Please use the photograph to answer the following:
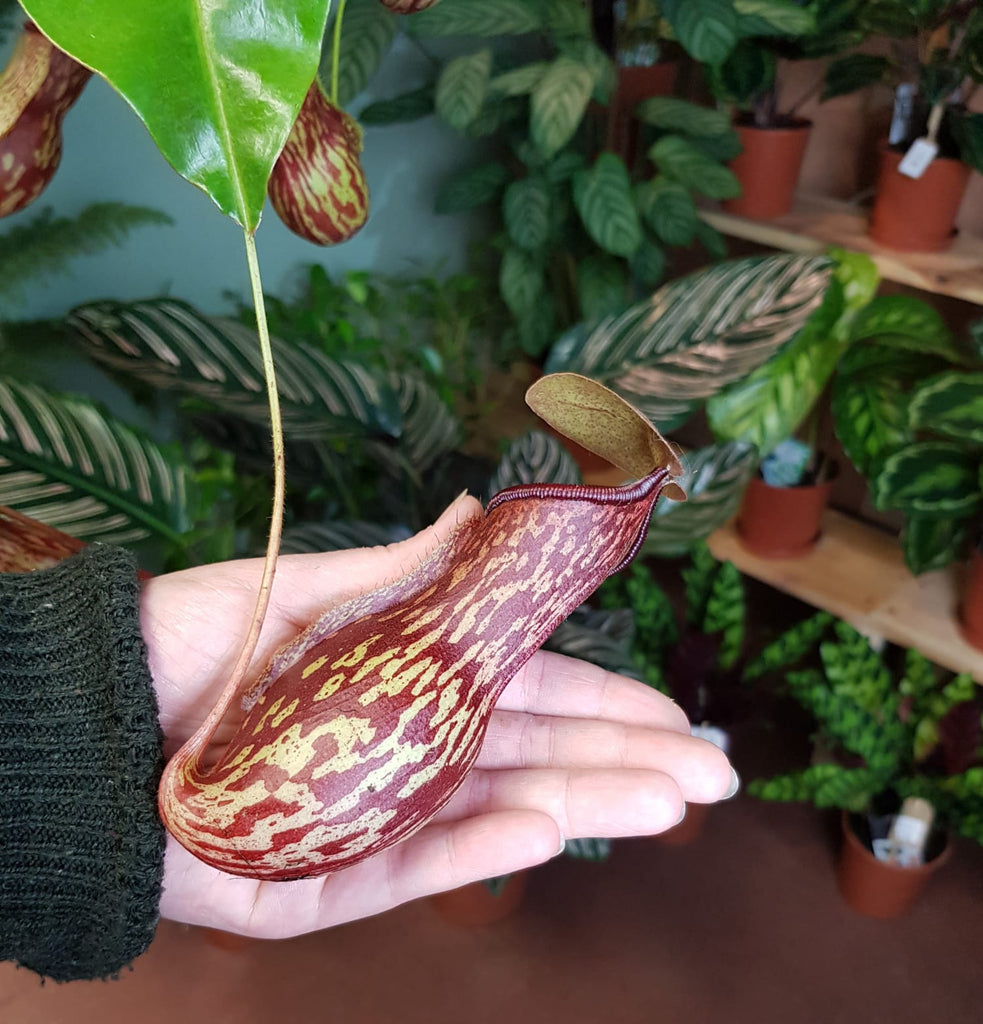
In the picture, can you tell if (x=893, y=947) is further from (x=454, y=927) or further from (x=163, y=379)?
(x=163, y=379)

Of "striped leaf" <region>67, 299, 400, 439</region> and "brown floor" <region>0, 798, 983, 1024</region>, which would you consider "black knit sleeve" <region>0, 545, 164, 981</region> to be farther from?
"brown floor" <region>0, 798, 983, 1024</region>

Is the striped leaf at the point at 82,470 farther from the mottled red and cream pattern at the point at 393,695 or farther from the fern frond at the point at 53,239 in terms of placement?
the mottled red and cream pattern at the point at 393,695

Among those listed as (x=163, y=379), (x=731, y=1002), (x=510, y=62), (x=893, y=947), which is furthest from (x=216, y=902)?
(x=510, y=62)

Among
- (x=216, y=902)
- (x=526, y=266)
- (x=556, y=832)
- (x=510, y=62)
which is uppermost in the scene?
(x=510, y=62)

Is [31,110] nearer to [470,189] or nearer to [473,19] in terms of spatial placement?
[473,19]

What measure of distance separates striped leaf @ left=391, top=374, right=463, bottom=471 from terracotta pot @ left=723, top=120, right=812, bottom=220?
2.00 feet

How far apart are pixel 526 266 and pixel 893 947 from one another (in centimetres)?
113

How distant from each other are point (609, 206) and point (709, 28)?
0.78 ft

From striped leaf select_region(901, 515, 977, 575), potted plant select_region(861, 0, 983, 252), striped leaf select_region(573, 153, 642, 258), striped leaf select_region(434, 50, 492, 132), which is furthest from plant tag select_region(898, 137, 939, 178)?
striped leaf select_region(434, 50, 492, 132)

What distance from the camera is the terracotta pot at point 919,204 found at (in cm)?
111

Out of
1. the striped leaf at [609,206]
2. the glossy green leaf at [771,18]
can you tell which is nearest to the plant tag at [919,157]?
the glossy green leaf at [771,18]

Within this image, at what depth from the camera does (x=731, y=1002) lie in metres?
1.07

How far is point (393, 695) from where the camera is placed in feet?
1.40

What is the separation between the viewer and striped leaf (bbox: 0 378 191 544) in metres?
0.77
